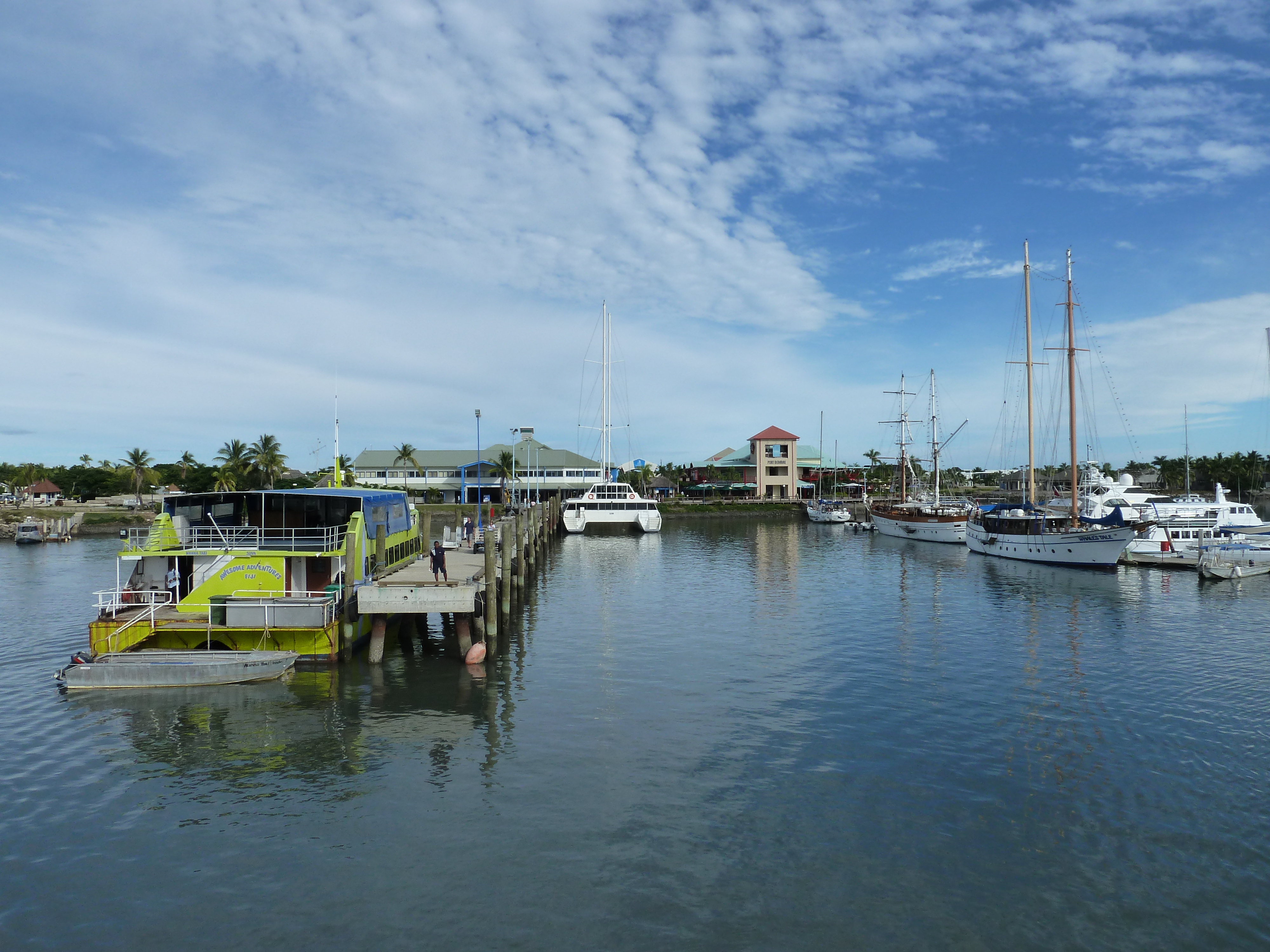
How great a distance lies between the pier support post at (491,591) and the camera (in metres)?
26.2

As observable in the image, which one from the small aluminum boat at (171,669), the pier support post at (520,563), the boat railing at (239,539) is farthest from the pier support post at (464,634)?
the pier support post at (520,563)

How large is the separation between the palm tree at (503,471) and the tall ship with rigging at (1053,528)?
6086 centimetres

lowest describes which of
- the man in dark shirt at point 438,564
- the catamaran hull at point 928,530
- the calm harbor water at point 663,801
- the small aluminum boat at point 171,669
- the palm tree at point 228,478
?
the calm harbor water at point 663,801

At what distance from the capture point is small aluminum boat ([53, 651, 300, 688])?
20.6m

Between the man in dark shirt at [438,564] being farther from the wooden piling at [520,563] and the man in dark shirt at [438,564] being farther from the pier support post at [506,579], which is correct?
the wooden piling at [520,563]

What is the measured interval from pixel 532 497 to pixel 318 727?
97462 millimetres

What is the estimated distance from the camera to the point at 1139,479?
438ft

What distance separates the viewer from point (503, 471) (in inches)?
4193

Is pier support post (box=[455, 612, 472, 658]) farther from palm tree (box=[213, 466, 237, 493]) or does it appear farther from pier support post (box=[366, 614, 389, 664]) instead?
palm tree (box=[213, 466, 237, 493])

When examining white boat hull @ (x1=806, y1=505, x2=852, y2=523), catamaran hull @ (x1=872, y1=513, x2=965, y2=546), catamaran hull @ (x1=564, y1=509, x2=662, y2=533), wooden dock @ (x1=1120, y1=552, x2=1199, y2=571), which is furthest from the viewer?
white boat hull @ (x1=806, y1=505, x2=852, y2=523)

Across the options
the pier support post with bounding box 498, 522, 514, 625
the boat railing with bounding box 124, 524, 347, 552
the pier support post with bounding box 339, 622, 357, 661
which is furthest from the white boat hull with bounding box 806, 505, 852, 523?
the pier support post with bounding box 339, 622, 357, 661

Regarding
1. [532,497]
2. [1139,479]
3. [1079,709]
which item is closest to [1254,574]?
[1079,709]

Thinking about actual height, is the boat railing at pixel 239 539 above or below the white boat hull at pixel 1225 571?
above

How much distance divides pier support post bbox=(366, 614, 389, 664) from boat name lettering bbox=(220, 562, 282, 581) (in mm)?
3224
